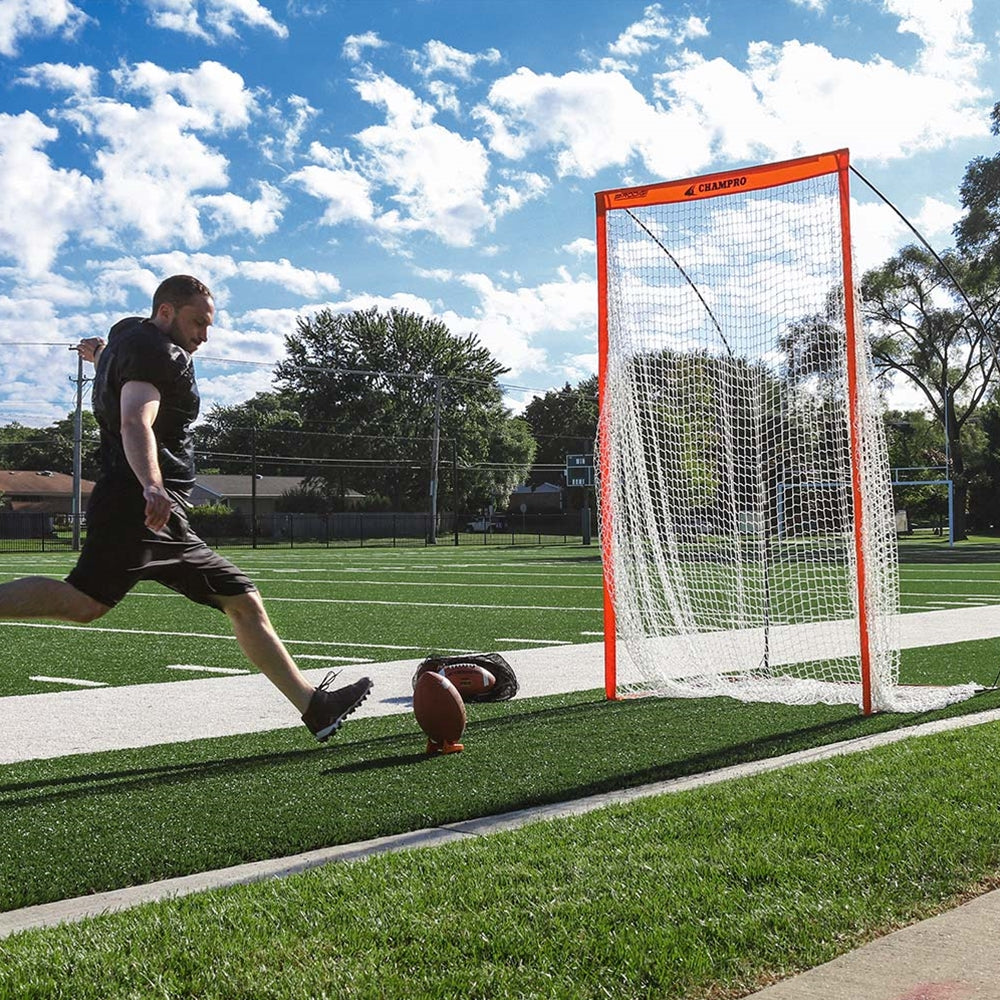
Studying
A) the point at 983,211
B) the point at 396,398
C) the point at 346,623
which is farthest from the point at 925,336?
the point at 346,623

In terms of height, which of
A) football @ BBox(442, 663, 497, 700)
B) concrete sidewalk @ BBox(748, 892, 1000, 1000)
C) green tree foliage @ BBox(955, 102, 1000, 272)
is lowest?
concrete sidewalk @ BBox(748, 892, 1000, 1000)

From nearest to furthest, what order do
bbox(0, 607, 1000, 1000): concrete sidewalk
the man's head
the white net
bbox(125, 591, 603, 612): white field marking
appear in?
bbox(0, 607, 1000, 1000): concrete sidewalk < the man's head < the white net < bbox(125, 591, 603, 612): white field marking

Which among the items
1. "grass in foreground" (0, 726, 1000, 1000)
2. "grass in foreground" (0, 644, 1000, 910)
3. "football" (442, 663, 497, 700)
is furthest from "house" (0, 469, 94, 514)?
"grass in foreground" (0, 726, 1000, 1000)

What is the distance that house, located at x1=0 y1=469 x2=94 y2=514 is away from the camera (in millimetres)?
82750

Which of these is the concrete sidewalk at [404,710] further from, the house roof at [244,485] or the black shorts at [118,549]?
the house roof at [244,485]

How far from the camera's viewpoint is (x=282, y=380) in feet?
254

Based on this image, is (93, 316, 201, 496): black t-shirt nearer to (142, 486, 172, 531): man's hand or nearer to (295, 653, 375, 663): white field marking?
(142, 486, 172, 531): man's hand

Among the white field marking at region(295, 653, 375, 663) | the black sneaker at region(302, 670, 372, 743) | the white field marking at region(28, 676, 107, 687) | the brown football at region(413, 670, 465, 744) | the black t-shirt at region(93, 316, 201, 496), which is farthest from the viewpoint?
the white field marking at region(295, 653, 375, 663)

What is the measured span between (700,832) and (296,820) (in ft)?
5.09

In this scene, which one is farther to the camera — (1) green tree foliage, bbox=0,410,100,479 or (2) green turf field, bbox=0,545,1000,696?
(1) green tree foliage, bbox=0,410,100,479

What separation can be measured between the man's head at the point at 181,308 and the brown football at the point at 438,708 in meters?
2.02

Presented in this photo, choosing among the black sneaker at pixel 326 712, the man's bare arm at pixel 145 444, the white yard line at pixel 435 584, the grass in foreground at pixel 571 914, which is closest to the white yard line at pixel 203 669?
the black sneaker at pixel 326 712

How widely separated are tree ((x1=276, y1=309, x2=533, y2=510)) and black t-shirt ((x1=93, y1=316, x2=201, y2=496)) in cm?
6970

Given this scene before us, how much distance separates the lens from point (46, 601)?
5.12 meters
